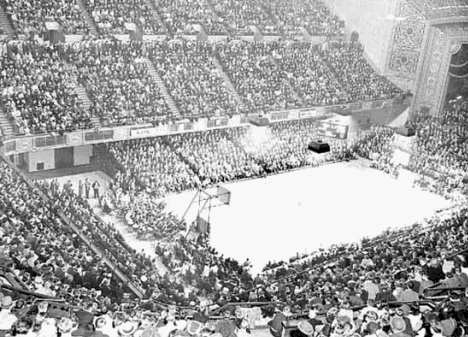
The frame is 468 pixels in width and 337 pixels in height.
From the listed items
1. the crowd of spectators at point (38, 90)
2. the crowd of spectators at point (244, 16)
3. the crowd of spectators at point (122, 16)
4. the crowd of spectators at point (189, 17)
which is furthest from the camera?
the crowd of spectators at point (244, 16)

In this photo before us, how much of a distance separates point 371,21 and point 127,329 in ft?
33.1

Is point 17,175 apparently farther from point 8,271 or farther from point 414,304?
point 414,304

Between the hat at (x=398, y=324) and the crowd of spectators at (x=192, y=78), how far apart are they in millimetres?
6892

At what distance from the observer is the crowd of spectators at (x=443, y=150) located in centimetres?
1179

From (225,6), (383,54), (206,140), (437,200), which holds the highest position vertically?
(225,6)

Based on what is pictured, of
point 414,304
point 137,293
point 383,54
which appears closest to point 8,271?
point 137,293

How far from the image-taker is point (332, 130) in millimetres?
12656

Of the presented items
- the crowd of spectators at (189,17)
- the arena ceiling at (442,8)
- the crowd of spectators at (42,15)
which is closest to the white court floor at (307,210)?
the crowd of spectators at (189,17)

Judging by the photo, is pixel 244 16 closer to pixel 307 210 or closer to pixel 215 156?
pixel 215 156

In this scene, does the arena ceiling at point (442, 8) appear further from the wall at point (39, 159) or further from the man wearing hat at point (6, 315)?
the man wearing hat at point (6, 315)

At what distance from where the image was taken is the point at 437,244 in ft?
24.2

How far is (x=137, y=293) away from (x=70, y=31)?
5.86 meters

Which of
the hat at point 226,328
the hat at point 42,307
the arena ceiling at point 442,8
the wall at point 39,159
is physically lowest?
the wall at point 39,159

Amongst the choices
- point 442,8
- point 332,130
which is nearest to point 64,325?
point 332,130
